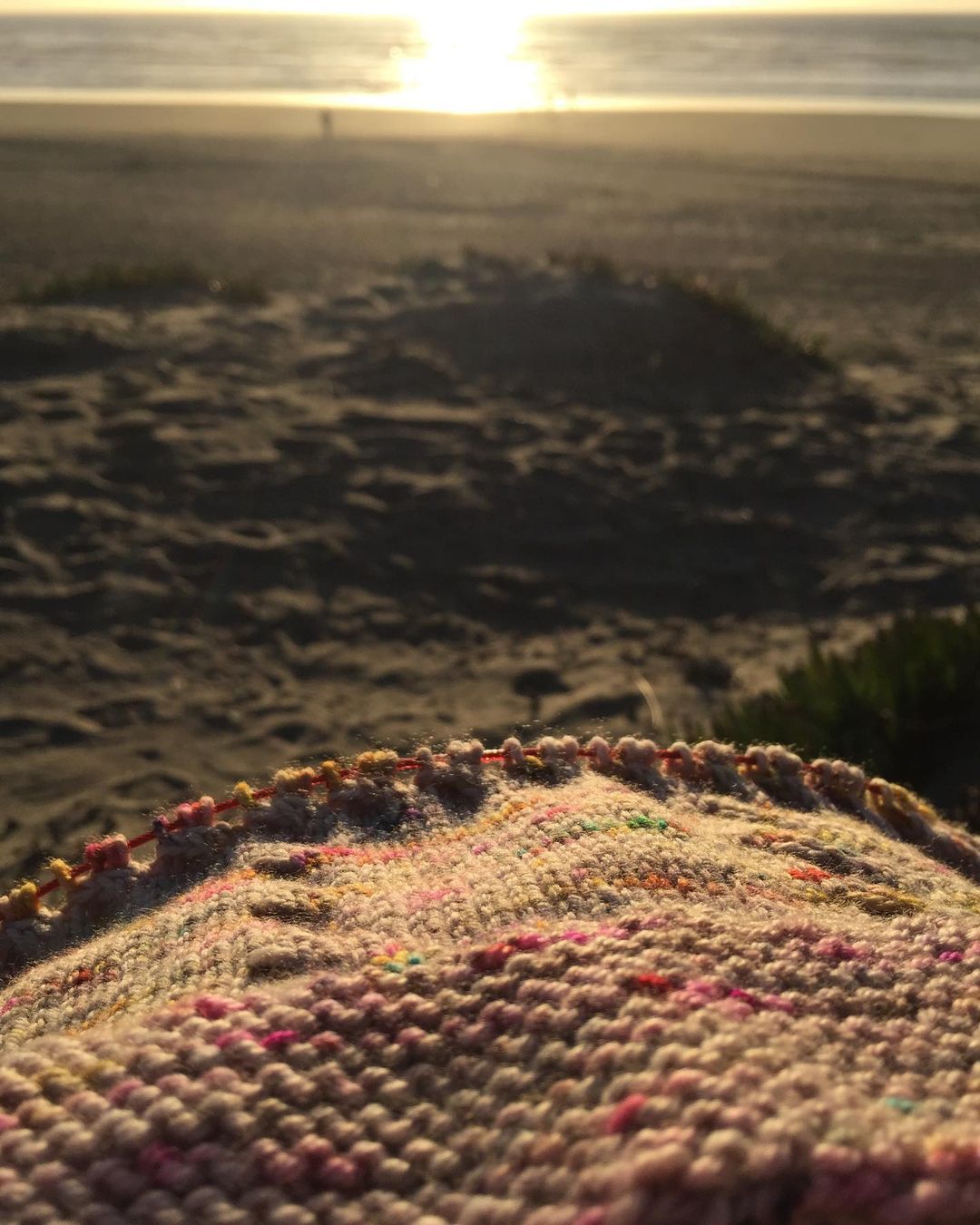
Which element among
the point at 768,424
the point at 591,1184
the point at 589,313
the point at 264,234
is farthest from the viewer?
the point at 264,234

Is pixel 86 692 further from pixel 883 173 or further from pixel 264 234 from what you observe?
pixel 883 173

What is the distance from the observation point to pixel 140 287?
335 inches

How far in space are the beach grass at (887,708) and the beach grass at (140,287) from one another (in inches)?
235

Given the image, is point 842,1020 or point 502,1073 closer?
point 502,1073

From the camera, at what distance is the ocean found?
28.4 metres

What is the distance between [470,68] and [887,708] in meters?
38.3

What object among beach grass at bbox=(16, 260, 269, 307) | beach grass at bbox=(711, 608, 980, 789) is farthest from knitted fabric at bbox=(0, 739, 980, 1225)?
beach grass at bbox=(16, 260, 269, 307)

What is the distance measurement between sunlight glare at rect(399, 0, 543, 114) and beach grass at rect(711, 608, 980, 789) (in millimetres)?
23297

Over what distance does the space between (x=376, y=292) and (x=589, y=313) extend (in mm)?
1659

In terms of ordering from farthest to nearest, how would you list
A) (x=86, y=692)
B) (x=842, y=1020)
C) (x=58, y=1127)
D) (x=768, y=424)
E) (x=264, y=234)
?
(x=264, y=234)
(x=768, y=424)
(x=86, y=692)
(x=842, y=1020)
(x=58, y=1127)

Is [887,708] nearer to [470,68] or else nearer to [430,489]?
[430,489]

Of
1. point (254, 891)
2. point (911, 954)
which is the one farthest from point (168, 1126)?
point (911, 954)

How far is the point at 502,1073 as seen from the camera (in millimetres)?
1015

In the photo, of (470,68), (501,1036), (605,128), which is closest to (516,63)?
(470,68)
